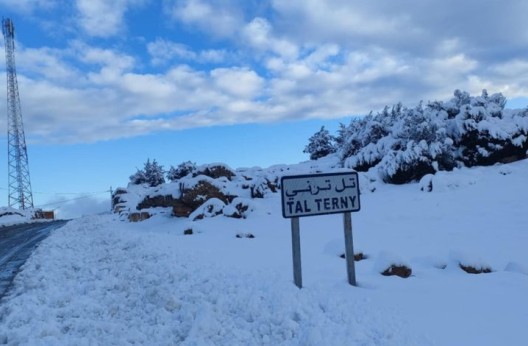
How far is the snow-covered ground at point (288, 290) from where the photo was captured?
4492 mm

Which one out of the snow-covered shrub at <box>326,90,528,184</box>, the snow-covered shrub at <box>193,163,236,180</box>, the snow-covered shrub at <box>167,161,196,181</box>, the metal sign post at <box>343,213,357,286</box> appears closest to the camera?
the metal sign post at <box>343,213,357,286</box>

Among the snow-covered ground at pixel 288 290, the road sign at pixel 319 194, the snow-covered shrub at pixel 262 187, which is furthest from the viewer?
the snow-covered shrub at pixel 262 187

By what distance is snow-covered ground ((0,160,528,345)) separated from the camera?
449 cm

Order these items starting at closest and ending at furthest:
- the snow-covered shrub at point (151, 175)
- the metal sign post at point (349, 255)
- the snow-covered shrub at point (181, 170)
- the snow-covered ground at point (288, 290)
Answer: the snow-covered ground at point (288, 290), the metal sign post at point (349, 255), the snow-covered shrub at point (181, 170), the snow-covered shrub at point (151, 175)

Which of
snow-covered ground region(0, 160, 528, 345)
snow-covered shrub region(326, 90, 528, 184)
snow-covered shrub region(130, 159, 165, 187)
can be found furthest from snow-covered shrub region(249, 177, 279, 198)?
snow-covered shrub region(130, 159, 165, 187)

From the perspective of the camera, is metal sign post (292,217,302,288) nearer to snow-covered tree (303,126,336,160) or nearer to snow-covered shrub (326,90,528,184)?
snow-covered shrub (326,90,528,184)

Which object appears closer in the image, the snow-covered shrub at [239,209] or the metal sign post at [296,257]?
the metal sign post at [296,257]

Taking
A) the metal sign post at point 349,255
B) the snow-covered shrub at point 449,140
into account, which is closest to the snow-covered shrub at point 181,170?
the snow-covered shrub at point 449,140

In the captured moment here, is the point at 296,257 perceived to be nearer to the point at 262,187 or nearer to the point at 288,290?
the point at 288,290

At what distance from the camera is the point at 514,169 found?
15.1 meters

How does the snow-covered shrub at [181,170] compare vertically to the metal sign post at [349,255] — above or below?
above

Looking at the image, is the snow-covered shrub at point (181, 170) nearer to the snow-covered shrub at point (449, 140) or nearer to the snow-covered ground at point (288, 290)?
the snow-covered shrub at point (449, 140)

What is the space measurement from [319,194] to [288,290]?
139 centimetres

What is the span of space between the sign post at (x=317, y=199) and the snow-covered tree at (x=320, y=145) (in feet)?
99.8
